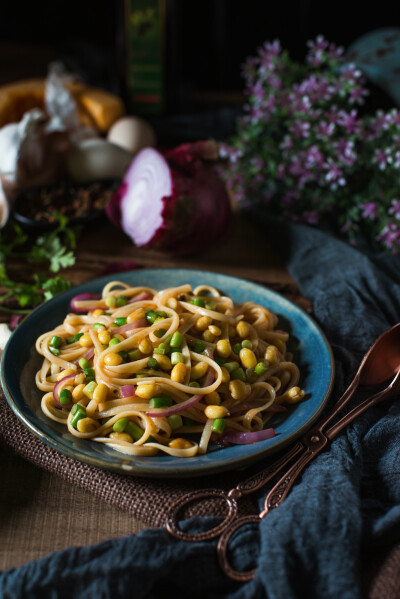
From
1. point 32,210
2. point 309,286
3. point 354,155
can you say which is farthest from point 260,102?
point 32,210

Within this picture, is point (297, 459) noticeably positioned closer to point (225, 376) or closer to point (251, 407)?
point (251, 407)

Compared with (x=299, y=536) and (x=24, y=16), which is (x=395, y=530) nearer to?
(x=299, y=536)

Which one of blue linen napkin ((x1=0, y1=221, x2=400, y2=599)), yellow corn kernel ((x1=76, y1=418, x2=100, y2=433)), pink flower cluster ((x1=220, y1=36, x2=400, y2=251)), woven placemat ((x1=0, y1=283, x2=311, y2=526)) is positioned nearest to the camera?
blue linen napkin ((x1=0, y1=221, x2=400, y2=599))

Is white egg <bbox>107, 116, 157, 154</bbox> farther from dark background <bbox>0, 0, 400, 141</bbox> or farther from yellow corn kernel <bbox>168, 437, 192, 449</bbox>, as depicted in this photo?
yellow corn kernel <bbox>168, 437, 192, 449</bbox>

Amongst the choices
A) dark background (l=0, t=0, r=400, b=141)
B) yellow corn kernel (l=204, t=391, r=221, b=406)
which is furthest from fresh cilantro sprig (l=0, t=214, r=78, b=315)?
dark background (l=0, t=0, r=400, b=141)

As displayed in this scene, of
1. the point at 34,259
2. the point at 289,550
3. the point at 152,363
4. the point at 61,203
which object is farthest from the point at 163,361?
the point at 61,203

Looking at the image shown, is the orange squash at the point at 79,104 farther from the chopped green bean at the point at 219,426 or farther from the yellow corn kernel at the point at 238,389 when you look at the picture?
the chopped green bean at the point at 219,426

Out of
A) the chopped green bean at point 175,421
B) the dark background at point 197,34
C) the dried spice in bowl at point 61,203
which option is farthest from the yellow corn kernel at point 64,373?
the dark background at point 197,34
